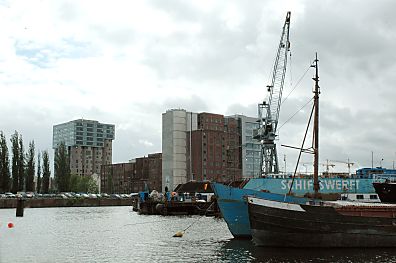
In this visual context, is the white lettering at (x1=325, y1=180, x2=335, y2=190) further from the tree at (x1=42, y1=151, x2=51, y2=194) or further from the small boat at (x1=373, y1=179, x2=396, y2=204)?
the tree at (x1=42, y1=151, x2=51, y2=194)

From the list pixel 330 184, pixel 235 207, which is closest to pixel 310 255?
pixel 235 207

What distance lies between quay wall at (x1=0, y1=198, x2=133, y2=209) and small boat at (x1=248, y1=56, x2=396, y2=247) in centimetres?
11368

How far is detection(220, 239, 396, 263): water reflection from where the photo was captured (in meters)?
32.7

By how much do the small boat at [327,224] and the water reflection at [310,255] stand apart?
47 cm

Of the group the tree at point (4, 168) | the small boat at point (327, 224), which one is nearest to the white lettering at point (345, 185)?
the small boat at point (327, 224)

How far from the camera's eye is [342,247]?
3547cm

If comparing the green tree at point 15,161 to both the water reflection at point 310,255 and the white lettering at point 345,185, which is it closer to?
the white lettering at point 345,185

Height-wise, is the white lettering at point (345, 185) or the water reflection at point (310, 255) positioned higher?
the white lettering at point (345, 185)

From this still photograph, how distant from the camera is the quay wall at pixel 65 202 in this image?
137000 mm

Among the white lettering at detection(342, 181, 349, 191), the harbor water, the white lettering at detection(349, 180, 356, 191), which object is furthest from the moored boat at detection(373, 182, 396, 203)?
the white lettering at detection(342, 181, 349, 191)

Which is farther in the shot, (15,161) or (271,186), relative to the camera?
(15,161)

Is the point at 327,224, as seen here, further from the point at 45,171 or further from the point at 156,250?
the point at 45,171

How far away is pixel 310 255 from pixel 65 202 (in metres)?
131

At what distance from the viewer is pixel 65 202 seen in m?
156
